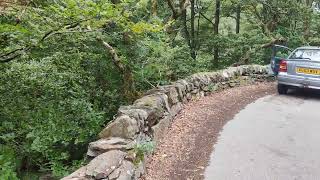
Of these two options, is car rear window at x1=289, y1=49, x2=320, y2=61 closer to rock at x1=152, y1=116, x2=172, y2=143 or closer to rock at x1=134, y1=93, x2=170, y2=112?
rock at x1=134, y1=93, x2=170, y2=112

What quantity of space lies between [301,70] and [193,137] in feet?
20.7

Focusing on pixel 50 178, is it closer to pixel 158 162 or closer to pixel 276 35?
pixel 158 162

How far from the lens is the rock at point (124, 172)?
15.7 feet

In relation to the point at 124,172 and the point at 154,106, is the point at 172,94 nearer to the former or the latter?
the point at 154,106

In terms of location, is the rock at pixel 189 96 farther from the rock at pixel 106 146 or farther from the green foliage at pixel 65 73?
the rock at pixel 106 146

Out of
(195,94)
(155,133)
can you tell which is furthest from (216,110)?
(155,133)

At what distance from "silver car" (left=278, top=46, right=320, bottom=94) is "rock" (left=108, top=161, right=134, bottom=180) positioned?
8664 mm

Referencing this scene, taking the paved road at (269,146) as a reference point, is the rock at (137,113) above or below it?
above

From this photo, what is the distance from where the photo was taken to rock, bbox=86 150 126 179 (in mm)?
4562

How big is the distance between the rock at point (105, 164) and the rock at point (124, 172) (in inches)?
1.8

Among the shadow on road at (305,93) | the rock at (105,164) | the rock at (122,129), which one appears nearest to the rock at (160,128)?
Result: the rock at (122,129)

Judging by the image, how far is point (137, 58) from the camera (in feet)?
35.4

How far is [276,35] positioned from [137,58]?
43.5 feet

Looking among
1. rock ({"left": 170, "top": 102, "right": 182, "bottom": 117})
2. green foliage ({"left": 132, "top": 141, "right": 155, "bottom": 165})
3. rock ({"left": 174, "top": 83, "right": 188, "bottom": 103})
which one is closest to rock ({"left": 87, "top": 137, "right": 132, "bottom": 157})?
green foliage ({"left": 132, "top": 141, "right": 155, "bottom": 165})
